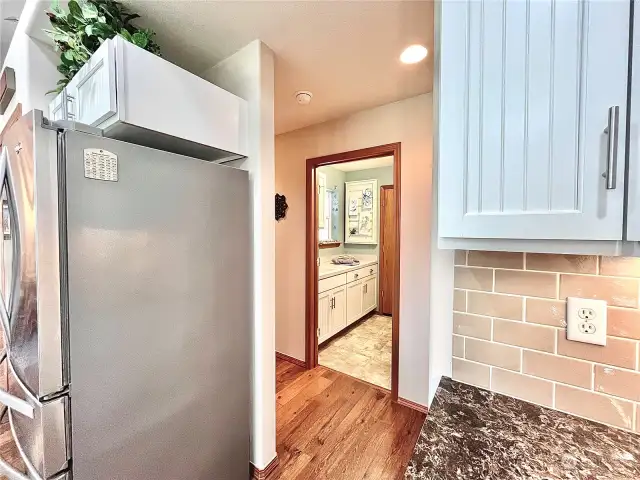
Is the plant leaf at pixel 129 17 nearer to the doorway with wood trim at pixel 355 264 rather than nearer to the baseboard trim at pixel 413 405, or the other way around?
the doorway with wood trim at pixel 355 264

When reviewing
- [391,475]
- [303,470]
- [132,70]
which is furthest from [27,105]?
[391,475]

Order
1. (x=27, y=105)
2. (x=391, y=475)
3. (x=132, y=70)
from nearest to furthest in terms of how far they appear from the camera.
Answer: (x=132, y=70) < (x=27, y=105) < (x=391, y=475)

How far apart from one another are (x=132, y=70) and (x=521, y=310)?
62.3 inches

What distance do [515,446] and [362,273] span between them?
3.23m

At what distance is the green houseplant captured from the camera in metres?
1.08

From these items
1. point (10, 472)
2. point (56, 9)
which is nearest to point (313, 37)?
point (56, 9)

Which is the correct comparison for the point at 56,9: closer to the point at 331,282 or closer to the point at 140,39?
the point at 140,39

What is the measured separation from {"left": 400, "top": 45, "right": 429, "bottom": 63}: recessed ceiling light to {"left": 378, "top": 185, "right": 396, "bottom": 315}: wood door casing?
2776 millimetres

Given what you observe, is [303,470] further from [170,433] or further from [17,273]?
[17,273]

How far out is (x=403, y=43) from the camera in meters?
1.42

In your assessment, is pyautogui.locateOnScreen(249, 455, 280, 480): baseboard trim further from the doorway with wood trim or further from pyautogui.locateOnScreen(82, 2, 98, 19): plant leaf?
pyautogui.locateOnScreen(82, 2, 98, 19): plant leaf

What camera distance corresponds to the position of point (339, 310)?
129 inches

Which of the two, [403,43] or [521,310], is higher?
[403,43]

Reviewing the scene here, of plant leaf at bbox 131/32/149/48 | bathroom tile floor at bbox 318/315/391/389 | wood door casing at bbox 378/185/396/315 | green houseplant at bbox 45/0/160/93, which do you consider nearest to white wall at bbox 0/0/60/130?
green houseplant at bbox 45/0/160/93
